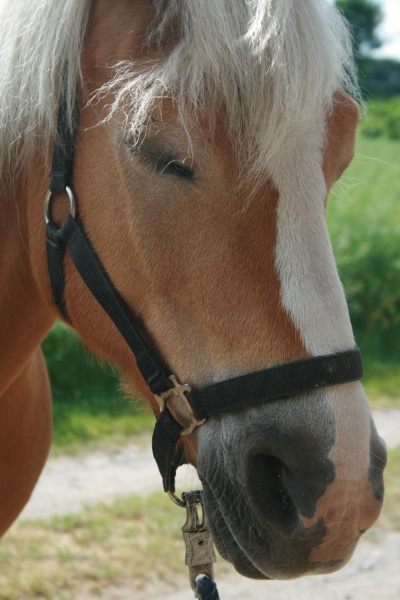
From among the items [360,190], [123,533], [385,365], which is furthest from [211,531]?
[360,190]

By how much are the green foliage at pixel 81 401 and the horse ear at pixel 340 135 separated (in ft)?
11.0

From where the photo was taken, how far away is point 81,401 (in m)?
5.82

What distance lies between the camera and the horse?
1.51m

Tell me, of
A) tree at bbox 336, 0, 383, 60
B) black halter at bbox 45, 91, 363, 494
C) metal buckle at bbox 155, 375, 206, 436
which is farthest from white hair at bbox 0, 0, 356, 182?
tree at bbox 336, 0, 383, 60

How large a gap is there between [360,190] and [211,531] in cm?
992

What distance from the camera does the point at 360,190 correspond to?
11008 mm

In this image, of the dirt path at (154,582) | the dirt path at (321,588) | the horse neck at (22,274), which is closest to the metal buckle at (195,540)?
the horse neck at (22,274)

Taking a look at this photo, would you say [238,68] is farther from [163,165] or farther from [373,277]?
[373,277]

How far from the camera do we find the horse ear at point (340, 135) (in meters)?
1.76

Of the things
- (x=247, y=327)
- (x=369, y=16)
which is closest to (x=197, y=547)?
(x=247, y=327)

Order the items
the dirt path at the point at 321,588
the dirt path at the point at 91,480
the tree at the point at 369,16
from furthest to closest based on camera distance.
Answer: the tree at the point at 369,16 → the dirt path at the point at 91,480 → the dirt path at the point at 321,588

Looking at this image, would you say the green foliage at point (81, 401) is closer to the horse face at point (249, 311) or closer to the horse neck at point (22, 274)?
the horse neck at point (22, 274)

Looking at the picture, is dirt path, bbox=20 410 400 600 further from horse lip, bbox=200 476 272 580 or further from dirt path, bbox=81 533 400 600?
horse lip, bbox=200 476 272 580

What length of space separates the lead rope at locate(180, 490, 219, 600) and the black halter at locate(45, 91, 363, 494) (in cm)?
7
